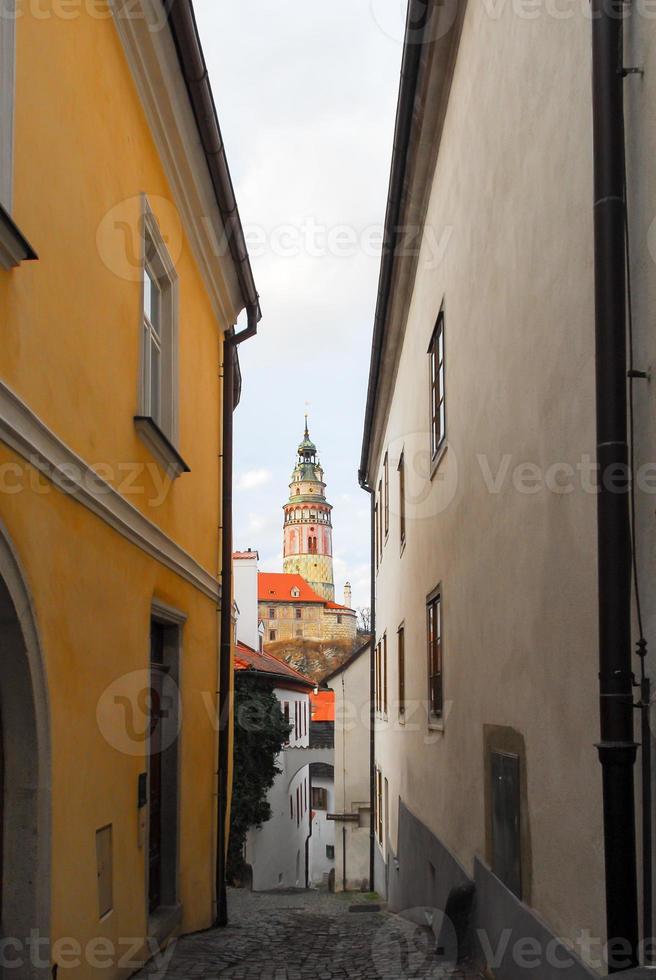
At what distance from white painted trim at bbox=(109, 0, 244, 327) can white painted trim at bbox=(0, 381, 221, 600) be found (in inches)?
116

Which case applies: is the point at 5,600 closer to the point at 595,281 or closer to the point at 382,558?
the point at 595,281

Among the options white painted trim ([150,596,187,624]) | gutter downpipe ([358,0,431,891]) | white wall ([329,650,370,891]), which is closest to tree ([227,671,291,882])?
white wall ([329,650,370,891])

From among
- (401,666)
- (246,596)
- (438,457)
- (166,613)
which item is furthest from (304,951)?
(246,596)

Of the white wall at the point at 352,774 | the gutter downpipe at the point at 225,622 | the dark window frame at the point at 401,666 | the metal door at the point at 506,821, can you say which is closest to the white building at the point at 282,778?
the white wall at the point at 352,774

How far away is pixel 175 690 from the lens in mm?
9086

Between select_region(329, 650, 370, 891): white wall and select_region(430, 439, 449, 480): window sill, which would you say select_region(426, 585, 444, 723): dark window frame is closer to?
select_region(430, 439, 449, 480): window sill

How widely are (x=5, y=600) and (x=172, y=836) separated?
494 cm

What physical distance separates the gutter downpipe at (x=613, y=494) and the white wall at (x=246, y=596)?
29.6 m

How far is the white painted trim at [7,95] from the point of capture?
14.8ft

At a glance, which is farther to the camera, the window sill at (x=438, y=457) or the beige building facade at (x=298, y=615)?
the beige building facade at (x=298, y=615)

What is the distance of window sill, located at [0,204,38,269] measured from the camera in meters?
4.29

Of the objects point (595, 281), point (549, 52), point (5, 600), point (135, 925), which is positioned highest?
point (549, 52)

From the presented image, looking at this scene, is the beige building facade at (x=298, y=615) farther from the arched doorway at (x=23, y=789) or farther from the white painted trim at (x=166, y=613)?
the arched doorway at (x=23, y=789)

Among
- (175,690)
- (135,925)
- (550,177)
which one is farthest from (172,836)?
(550,177)
